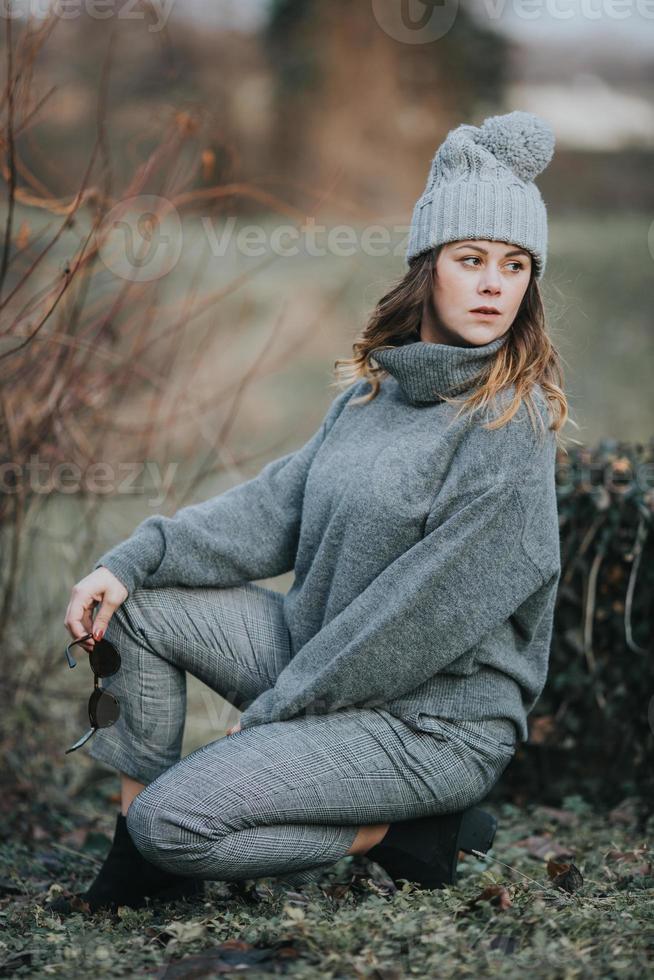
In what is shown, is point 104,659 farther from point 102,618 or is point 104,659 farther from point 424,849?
point 424,849

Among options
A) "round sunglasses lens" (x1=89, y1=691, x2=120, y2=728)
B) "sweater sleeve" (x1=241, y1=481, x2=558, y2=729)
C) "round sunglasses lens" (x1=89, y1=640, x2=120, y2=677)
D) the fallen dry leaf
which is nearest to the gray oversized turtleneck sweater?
"sweater sleeve" (x1=241, y1=481, x2=558, y2=729)

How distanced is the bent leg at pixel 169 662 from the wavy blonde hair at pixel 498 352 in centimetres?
58

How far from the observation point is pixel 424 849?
2178 mm

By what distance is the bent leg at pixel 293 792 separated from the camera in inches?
78.2

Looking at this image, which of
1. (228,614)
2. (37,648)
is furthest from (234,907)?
(37,648)

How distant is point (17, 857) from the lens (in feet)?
8.80

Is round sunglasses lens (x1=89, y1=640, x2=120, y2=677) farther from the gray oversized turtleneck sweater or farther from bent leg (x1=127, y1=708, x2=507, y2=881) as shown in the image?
→ bent leg (x1=127, y1=708, x2=507, y2=881)

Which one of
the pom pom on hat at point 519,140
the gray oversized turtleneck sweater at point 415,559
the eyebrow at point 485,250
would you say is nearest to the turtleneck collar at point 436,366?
the gray oversized turtleneck sweater at point 415,559

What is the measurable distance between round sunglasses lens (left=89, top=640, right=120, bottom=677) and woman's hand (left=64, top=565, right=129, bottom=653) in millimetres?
19

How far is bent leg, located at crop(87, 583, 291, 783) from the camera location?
7.48 feet

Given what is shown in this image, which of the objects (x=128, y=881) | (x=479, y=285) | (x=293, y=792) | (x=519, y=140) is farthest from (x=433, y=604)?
(x=519, y=140)

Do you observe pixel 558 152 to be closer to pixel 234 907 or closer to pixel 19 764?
pixel 19 764

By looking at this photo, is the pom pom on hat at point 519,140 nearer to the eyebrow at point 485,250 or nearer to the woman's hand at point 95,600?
the eyebrow at point 485,250

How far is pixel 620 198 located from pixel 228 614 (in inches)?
377
